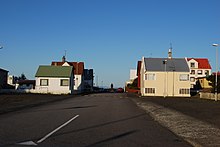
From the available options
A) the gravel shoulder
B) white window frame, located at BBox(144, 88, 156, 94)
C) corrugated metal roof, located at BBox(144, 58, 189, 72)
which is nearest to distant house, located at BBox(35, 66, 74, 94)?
white window frame, located at BBox(144, 88, 156, 94)

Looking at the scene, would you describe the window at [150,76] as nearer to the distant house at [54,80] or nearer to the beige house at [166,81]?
the beige house at [166,81]

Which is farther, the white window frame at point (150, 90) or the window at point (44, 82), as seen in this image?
the window at point (44, 82)

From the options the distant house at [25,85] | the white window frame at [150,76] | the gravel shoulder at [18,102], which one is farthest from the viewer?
the distant house at [25,85]

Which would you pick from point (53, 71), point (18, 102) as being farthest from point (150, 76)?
point (18, 102)

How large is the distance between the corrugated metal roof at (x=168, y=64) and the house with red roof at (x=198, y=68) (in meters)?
35.2

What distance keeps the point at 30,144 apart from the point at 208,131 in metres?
6.81

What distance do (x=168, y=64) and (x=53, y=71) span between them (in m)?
24.7

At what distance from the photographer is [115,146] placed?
848cm

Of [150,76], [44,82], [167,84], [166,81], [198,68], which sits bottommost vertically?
[167,84]

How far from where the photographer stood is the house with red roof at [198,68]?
10206 centimetres

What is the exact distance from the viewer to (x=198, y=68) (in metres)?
103

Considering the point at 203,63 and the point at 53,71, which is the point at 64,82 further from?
the point at 203,63

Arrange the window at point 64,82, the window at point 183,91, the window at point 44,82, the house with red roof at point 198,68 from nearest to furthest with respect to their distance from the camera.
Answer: the window at point 183,91 < the window at point 64,82 < the window at point 44,82 < the house with red roof at point 198,68

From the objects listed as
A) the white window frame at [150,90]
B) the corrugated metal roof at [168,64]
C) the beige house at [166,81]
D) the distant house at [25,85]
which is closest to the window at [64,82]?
the distant house at [25,85]
